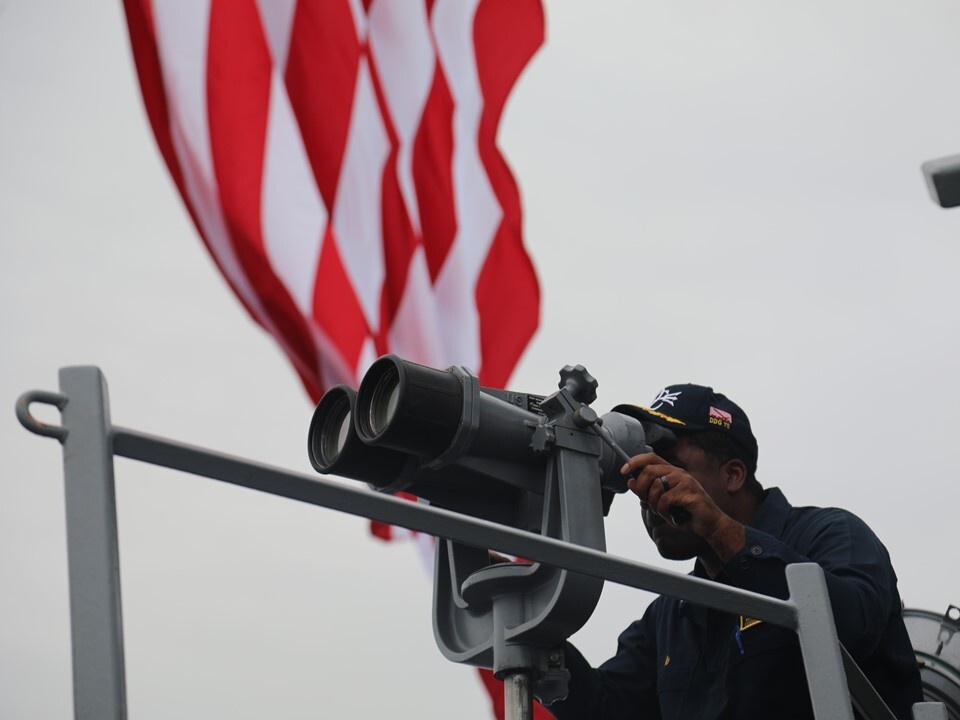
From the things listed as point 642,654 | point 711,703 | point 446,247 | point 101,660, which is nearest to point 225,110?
point 446,247

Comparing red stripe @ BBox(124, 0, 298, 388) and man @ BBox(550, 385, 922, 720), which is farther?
red stripe @ BBox(124, 0, 298, 388)

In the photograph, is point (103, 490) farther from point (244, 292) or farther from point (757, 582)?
point (244, 292)

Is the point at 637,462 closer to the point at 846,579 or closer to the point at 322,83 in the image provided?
the point at 846,579

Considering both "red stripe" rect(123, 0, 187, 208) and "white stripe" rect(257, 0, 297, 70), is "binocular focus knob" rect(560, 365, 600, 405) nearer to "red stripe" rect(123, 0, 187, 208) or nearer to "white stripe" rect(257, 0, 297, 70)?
"red stripe" rect(123, 0, 187, 208)

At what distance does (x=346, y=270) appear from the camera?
16.4 feet

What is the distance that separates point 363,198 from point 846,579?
331 centimetres

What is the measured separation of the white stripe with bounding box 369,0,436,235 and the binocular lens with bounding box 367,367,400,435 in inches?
135

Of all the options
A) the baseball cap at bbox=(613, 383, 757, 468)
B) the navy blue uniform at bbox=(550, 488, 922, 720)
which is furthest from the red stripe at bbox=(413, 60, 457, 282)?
the navy blue uniform at bbox=(550, 488, 922, 720)

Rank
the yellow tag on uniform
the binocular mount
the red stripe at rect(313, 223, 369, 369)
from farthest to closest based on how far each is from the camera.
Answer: the red stripe at rect(313, 223, 369, 369), the yellow tag on uniform, the binocular mount

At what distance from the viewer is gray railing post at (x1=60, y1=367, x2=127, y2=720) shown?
104cm

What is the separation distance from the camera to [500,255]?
18.5ft

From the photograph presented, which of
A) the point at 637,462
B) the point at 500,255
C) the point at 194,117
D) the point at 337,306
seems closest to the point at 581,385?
the point at 637,462

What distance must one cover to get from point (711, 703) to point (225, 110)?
2.97m

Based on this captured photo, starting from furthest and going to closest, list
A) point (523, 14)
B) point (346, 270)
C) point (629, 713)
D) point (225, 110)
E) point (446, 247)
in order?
point (523, 14), point (446, 247), point (346, 270), point (225, 110), point (629, 713)
